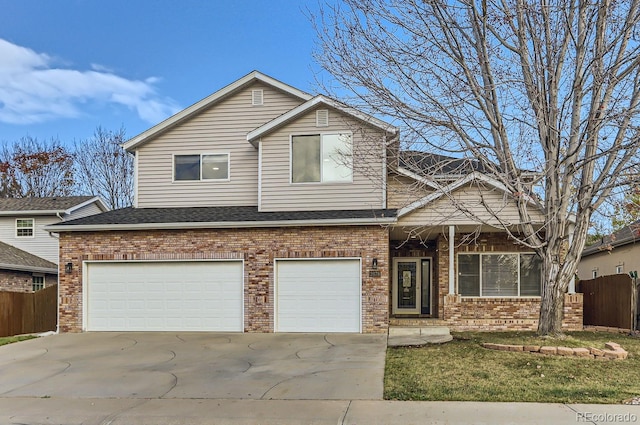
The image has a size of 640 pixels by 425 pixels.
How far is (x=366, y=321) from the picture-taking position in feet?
45.5

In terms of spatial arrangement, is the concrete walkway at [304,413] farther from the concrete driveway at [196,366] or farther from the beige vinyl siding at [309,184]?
the beige vinyl siding at [309,184]

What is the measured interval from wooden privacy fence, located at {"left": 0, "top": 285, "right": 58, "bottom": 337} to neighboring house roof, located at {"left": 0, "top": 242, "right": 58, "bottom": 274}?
3.79 m

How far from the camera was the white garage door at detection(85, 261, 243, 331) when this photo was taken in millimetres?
14484

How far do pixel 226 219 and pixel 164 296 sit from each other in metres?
2.72

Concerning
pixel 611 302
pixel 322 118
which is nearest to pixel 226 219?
pixel 322 118

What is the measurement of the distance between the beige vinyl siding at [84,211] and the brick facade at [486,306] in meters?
15.7

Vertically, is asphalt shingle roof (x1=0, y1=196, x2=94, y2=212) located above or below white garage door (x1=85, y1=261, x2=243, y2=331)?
above

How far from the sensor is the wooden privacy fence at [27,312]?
15.0 meters

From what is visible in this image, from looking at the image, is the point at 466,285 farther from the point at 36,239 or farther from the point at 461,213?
the point at 36,239

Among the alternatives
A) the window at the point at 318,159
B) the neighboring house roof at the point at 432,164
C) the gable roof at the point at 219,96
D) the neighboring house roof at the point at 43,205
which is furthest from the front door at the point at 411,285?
the neighboring house roof at the point at 43,205

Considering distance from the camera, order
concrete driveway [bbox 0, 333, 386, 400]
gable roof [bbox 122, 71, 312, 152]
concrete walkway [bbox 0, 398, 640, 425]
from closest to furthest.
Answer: concrete walkway [bbox 0, 398, 640, 425] < concrete driveway [bbox 0, 333, 386, 400] < gable roof [bbox 122, 71, 312, 152]

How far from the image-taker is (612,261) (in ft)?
71.2

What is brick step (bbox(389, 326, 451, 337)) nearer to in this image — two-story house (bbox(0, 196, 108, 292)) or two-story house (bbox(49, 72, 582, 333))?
two-story house (bbox(49, 72, 582, 333))

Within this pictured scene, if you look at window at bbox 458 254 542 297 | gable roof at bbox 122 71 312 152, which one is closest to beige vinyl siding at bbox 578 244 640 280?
window at bbox 458 254 542 297
